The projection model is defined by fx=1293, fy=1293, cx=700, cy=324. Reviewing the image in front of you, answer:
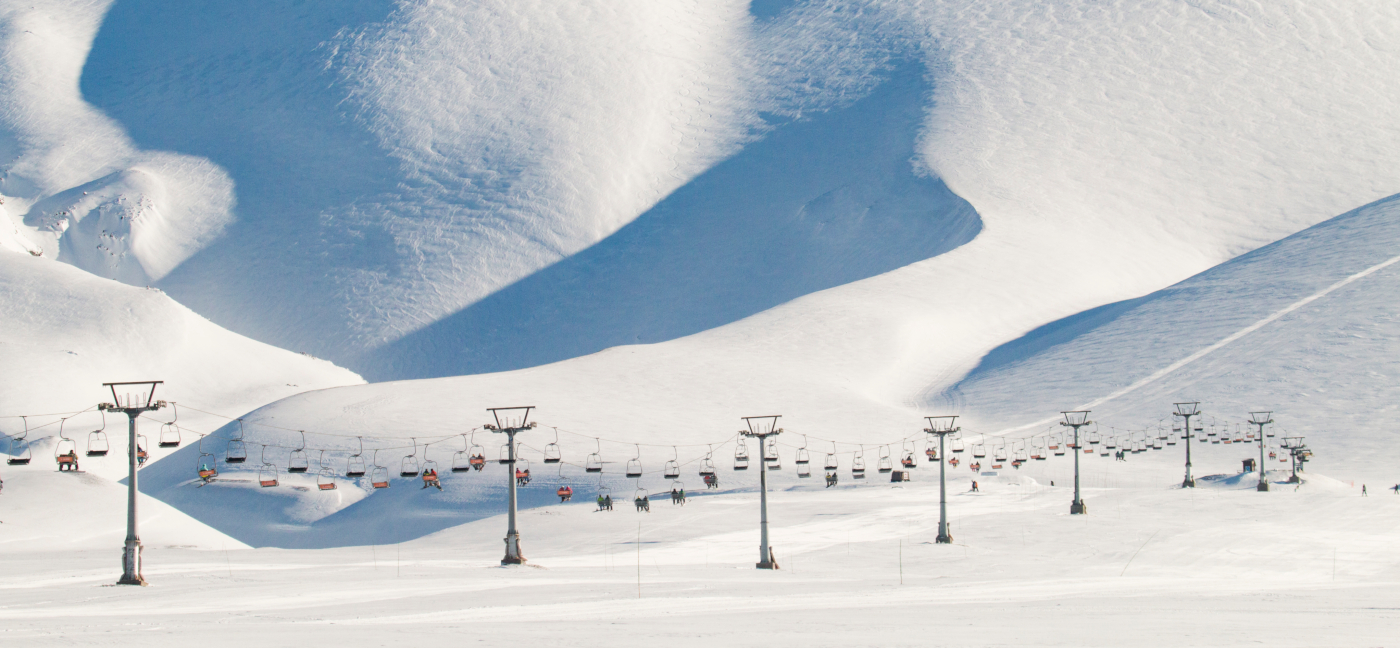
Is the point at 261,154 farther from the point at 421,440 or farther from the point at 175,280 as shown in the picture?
the point at 421,440

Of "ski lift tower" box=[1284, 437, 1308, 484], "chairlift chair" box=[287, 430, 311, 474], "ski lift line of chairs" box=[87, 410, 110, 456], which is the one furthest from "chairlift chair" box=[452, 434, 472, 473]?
"ski lift tower" box=[1284, 437, 1308, 484]

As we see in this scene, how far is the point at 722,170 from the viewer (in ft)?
365

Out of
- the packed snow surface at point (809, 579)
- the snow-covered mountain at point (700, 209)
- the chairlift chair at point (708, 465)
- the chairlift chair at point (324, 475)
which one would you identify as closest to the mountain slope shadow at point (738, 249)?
the snow-covered mountain at point (700, 209)

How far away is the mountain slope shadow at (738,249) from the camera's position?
96188 mm

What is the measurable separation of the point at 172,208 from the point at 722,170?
4689cm

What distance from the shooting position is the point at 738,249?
4055 inches

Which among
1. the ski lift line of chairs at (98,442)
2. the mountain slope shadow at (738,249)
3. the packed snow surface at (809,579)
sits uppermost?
the mountain slope shadow at (738,249)

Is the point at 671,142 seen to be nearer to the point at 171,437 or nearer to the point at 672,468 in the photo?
the point at 171,437

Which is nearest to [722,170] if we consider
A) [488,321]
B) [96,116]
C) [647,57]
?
[647,57]

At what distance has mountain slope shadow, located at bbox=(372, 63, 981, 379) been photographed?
9619 cm

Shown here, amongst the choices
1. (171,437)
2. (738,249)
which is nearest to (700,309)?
(738,249)

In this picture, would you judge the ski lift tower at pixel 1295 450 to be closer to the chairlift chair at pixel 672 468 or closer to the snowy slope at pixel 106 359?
the chairlift chair at pixel 672 468

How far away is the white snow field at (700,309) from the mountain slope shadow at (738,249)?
1.28 feet

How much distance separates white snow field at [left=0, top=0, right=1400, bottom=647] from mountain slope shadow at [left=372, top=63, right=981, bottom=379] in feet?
1.28
